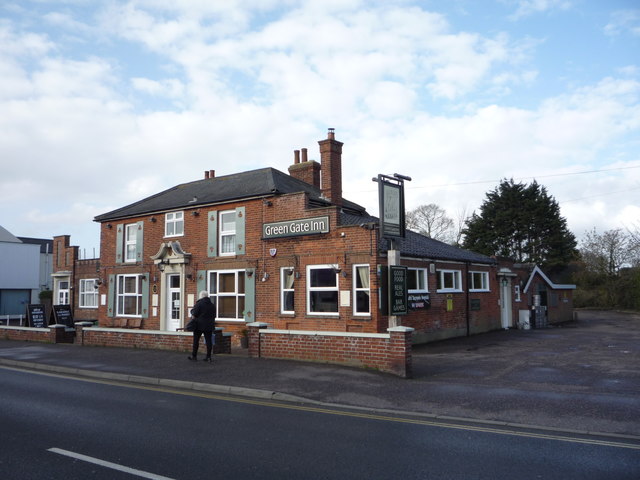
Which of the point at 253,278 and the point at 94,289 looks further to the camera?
the point at 94,289

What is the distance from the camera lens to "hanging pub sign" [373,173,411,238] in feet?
44.3

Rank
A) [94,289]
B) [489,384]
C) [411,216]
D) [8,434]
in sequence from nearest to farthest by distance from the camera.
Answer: [8,434]
[489,384]
[94,289]
[411,216]

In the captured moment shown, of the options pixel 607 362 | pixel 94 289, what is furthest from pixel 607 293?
pixel 94 289

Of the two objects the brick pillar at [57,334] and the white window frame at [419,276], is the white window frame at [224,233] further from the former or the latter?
the white window frame at [419,276]

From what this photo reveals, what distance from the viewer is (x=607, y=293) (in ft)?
143

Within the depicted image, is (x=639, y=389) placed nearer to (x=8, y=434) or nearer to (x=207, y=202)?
(x=8, y=434)

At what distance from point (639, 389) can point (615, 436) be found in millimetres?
3750

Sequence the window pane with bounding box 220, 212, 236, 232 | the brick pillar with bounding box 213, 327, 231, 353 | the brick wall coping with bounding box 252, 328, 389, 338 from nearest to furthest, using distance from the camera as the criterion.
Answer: the brick wall coping with bounding box 252, 328, 389, 338, the brick pillar with bounding box 213, 327, 231, 353, the window pane with bounding box 220, 212, 236, 232

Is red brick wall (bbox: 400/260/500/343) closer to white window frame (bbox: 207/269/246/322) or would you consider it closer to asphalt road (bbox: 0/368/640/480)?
white window frame (bbox: 207/269/246/322)

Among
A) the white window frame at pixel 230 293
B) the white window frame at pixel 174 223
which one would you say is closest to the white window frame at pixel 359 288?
the white window frame at pixel 230 293

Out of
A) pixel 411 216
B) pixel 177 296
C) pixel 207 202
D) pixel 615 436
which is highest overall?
pixel 411 216

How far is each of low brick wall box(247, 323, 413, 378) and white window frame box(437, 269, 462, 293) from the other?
8.37 metres

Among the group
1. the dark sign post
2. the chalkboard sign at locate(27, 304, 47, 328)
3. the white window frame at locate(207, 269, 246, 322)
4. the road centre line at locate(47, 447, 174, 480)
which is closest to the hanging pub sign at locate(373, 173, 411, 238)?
the dark sign post

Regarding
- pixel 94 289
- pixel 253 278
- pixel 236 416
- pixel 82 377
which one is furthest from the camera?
pixel 94 289
